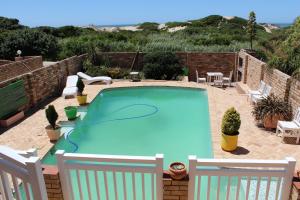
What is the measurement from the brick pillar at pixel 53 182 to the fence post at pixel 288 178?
8.44 ft

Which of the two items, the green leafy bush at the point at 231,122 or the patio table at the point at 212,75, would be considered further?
the patio table at the point at 212,75

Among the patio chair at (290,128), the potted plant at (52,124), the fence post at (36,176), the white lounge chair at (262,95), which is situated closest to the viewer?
the fence post at (36,176)

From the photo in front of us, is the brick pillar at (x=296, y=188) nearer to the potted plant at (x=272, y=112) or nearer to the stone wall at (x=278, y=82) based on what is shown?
the potted plant at (x=272, y=112)

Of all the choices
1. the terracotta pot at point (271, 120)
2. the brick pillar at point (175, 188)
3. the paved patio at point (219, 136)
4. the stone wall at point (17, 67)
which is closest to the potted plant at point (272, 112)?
the terracotta pot at point (271, 120)

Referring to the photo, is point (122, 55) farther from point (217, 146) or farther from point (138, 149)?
point (217, 146)

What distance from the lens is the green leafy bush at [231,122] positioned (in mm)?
6094

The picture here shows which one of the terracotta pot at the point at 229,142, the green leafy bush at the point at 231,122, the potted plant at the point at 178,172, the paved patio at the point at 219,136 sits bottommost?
the paved patio at the point at 219,136

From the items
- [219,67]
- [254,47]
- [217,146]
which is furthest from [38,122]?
[254,47]

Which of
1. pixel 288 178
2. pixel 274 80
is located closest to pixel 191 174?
pixel 288 178

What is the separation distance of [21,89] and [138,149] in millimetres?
4832

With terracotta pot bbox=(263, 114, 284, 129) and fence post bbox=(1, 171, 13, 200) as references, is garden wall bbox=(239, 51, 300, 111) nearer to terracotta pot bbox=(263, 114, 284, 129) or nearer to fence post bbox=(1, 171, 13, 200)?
terracotta pot bbox=(263, 114, 284, 129)

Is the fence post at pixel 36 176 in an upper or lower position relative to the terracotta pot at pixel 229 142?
upper

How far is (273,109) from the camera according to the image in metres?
7.48

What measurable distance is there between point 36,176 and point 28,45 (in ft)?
62.7
